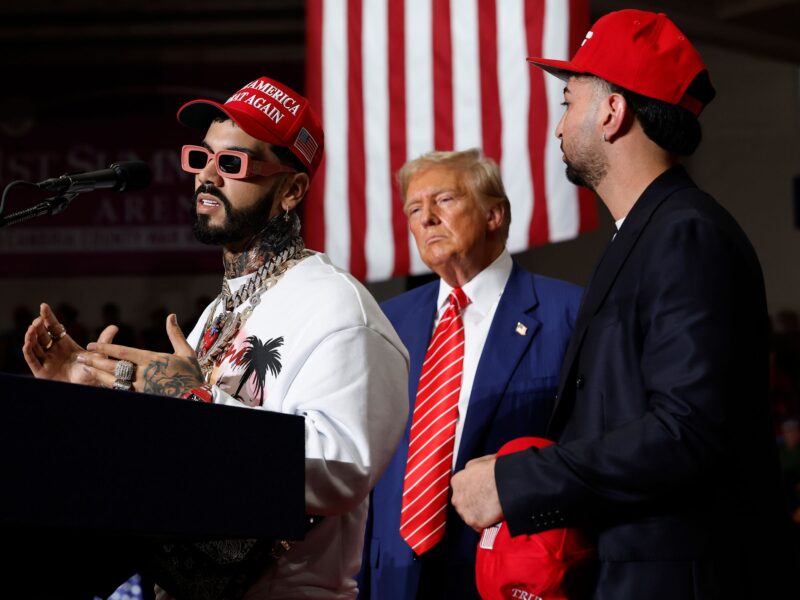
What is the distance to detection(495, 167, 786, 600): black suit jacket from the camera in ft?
5.38

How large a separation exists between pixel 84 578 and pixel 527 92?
104 inches

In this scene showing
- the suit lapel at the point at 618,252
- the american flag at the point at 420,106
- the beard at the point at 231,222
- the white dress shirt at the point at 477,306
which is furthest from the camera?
the american flag at the point at 420,106

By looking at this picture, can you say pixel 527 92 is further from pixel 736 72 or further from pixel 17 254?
pixel 736 72

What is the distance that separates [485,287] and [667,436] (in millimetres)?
1533

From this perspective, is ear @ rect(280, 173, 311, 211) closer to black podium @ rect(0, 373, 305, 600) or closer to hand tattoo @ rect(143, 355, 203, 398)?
hand tattoo @ rect(143, 355, 203, 398)

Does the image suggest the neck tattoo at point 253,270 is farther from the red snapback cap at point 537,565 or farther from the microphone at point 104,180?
the red snapback cap at point 537,565

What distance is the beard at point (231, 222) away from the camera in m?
2.23

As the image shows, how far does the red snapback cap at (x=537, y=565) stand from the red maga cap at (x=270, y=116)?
2.92 ft

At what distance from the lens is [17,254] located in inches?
360

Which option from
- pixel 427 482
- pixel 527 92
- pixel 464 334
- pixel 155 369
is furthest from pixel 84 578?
pixel 527 92

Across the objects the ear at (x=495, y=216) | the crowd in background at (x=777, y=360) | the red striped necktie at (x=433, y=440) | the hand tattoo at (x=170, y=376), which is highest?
the ear at (x=495, y=216)

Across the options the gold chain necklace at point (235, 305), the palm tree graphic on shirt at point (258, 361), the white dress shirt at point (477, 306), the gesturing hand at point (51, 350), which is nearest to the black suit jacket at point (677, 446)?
the palm tree graphic on shirt at point (258, 361)

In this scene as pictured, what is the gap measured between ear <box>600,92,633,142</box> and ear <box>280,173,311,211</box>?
0.69 meters

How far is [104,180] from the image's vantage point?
6.00 ft
